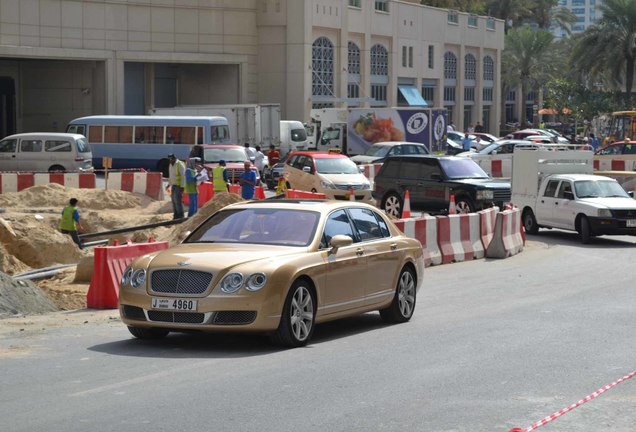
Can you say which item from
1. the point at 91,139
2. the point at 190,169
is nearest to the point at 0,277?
the point at 190,169

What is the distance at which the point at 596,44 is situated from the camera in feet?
250

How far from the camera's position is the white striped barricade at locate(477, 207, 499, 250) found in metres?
24.1

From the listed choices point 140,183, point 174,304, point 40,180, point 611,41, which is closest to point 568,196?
point 140,183

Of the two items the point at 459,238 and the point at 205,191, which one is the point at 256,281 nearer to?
the point at 459,238

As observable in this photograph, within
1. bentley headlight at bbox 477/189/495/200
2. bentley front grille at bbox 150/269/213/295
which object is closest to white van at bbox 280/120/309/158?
bentley headlight at bbox 477/189/495/200

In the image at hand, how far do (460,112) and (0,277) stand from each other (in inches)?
2804

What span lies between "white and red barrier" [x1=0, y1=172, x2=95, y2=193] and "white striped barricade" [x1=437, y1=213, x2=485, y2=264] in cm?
1618

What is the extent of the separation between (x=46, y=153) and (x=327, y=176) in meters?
13.3

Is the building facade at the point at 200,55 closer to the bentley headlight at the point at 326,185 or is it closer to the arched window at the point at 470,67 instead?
the arched window at the point at 470,67

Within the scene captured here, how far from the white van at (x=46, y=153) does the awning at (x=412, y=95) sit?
34.4m

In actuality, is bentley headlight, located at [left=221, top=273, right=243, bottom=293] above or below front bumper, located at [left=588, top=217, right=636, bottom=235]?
above

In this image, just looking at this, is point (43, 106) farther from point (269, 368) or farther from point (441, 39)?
point (269, 368)

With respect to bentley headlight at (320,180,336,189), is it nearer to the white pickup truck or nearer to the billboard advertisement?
the white pickup truck

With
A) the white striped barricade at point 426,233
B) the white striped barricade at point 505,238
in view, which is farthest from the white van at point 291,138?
the white striped barricade at point 426,233
